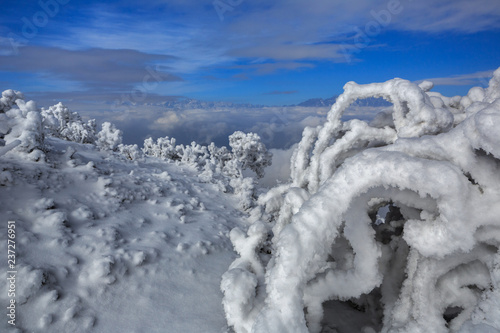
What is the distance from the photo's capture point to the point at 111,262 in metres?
3.35

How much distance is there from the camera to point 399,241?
2.65 metres

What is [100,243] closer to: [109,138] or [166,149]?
[109,138]

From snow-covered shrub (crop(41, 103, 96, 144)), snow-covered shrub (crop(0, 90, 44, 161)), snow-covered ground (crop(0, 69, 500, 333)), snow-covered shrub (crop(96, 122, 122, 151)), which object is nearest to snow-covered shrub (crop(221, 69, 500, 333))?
snow-covered ground (crop(0, 69, 500, 333))

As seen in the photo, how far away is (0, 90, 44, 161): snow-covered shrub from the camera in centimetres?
481

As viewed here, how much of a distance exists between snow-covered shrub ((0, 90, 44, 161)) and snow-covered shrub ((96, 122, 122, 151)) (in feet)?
20.0

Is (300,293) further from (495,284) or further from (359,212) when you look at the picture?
(495,284)

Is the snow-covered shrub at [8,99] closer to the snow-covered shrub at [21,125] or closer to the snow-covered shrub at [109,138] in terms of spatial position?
the snow-covered shrub at [21,125]

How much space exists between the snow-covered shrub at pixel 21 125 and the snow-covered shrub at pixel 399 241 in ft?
14.0

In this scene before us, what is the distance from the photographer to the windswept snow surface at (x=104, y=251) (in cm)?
276

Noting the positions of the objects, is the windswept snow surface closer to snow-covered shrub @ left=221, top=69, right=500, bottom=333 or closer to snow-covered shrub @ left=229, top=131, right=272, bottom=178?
snow-covered shrub @ left=221, top=69, right=500, bottom=333

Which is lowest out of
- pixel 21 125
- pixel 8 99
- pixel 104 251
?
pixel 104 251

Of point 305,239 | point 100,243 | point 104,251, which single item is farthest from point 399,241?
point 100,243

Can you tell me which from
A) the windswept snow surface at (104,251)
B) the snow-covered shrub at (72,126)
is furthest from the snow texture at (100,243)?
the snow-covered shrub at (72,126)

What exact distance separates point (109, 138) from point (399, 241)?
11.1 meters
